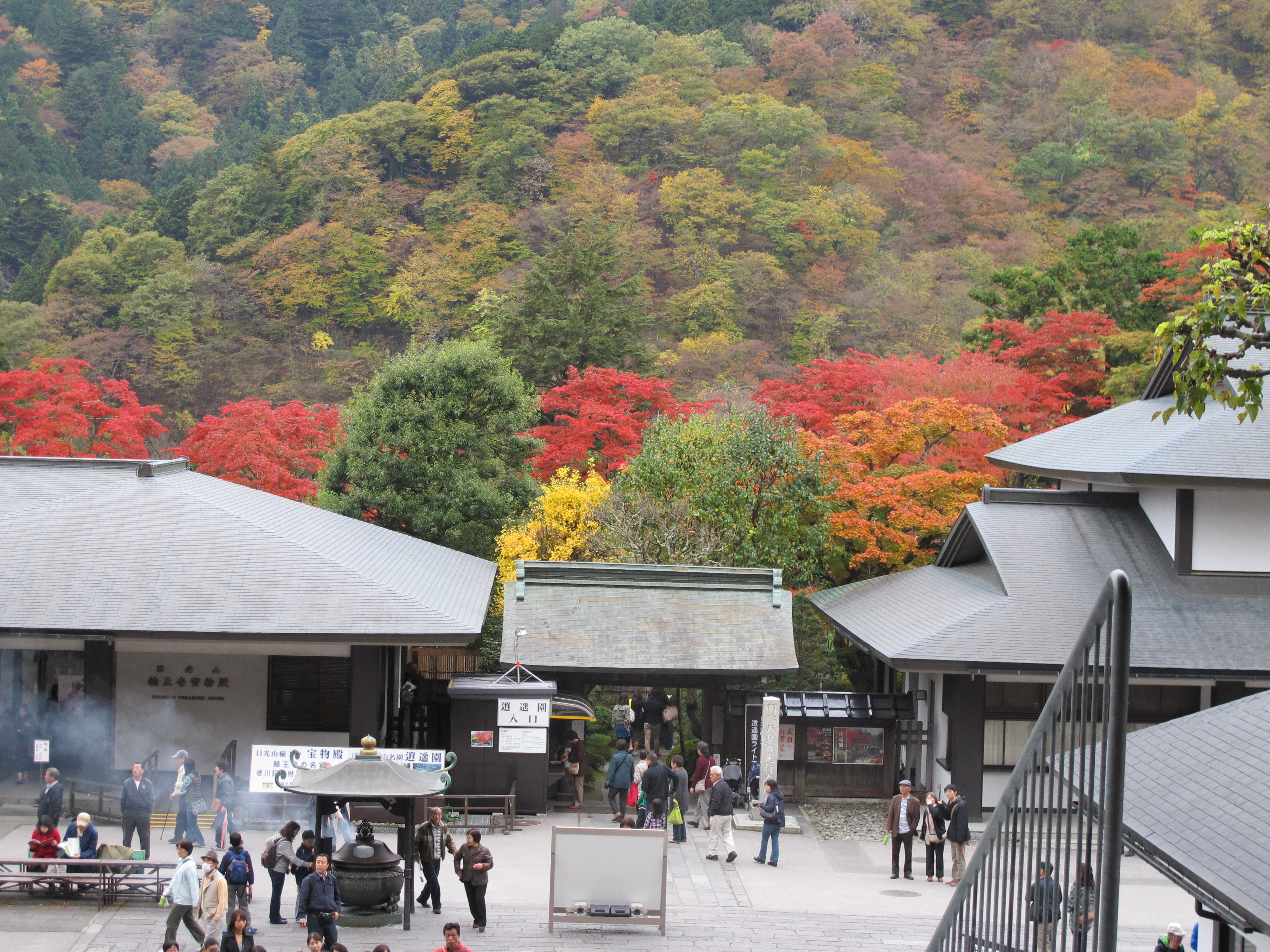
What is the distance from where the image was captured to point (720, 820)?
56.3ft

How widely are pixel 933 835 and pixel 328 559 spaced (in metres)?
10.4

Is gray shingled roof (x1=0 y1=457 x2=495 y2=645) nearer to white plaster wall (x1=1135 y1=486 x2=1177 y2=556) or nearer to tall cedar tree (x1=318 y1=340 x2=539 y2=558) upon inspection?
tall cedar tree (x1=318 y1=340 x2=539 y2=558)

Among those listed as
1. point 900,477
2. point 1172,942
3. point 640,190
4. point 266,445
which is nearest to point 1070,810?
point 1172,942

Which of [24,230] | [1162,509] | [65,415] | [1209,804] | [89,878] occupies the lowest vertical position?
[89,878]

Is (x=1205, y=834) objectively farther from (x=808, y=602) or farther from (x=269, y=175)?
(x=269, y=175)

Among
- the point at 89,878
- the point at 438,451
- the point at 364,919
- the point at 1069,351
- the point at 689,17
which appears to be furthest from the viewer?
the point at 689,17

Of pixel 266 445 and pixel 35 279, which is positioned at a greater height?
pixel 35 279

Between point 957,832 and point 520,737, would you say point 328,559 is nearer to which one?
point 520,737

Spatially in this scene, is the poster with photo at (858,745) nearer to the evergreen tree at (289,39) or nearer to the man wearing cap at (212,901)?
the man wearing cap at (212,901)

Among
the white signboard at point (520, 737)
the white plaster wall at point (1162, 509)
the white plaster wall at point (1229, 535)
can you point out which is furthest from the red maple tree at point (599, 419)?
the white plaster wall at point (1229, 535)

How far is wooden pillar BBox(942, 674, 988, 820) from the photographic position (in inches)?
755

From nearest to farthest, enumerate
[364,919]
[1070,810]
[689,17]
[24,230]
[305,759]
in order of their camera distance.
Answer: [1070,810]
[364,919]
[305,759]
[24,230]
[689,17]

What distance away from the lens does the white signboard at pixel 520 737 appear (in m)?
18.6

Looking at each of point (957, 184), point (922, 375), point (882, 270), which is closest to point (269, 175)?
point (882, 270)
